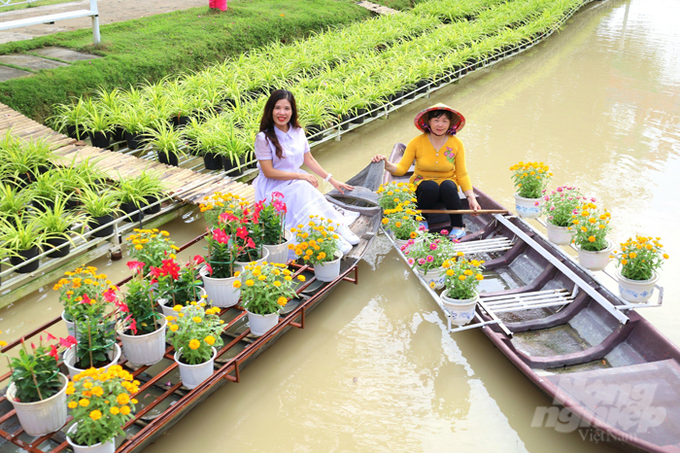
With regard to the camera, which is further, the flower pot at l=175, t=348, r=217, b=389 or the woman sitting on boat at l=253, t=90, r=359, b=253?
the woman sitting on boat at l=253, t=90, r=359, b=253

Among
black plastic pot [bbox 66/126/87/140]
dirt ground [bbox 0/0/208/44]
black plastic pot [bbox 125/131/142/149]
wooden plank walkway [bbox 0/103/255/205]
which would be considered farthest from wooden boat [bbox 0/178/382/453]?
dirt ground [bbox 0/0/208/44]

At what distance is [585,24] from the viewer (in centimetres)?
1424

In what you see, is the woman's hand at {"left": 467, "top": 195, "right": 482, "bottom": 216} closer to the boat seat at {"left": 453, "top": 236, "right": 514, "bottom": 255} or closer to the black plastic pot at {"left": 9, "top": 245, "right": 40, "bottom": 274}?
the boat seat at {"left": 453, "top": 236, "right": 514, "bottom": 255}

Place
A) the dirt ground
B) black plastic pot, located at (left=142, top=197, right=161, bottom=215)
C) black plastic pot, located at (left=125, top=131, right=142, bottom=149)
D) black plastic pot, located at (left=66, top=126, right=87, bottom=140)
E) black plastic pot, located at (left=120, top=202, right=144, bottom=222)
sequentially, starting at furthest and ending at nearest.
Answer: the dirt ground < black plastic pot, located at (left=66, top=126, right=87, bottom=140) < black plastic pot, located at (left=125, top=131, right=142, bottom=149) < black plastic pot, located at (left=142, top=197, right=161, bottom=215) < black plastic pot, located at (left=120, top=202, right=144, bottom=222)

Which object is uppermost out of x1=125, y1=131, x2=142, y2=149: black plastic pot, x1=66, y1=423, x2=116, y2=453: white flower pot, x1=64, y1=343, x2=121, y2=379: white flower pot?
x1=125, y1=131, x2=142, y2=149: black plastic pot

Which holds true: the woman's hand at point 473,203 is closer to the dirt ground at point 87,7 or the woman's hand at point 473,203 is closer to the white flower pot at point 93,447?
the white flower pot at point 93,447

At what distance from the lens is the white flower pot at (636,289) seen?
3307 mm

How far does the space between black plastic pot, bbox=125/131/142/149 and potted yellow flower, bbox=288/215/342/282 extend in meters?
2.72

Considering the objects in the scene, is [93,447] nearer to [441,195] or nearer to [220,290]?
[220,290]

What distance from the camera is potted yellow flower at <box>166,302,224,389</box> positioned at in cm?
281

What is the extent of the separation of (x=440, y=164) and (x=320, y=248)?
1.38 meters

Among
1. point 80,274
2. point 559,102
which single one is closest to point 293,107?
point 80,274

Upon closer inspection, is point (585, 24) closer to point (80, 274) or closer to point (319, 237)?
point (319, 237)

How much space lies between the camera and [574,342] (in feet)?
11.5
